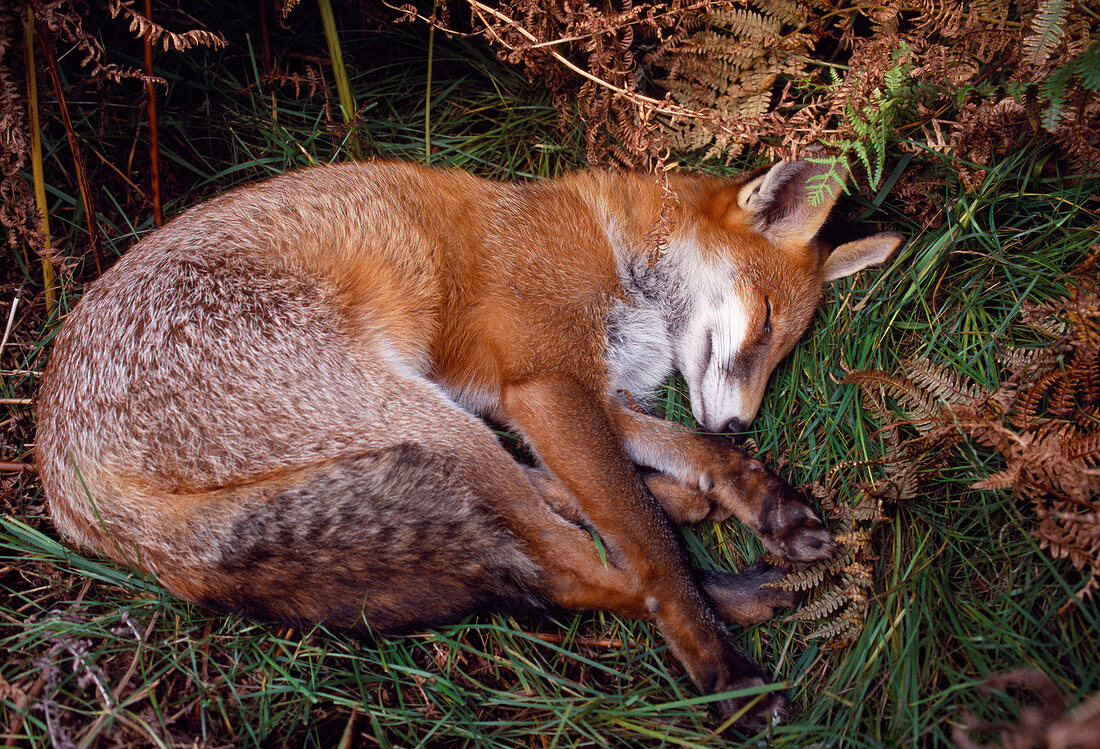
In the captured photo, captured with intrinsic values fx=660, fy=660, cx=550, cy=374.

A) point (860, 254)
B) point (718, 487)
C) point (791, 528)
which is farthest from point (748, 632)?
point (860, 254)

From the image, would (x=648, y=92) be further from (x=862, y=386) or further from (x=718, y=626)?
(x=718, y=626)

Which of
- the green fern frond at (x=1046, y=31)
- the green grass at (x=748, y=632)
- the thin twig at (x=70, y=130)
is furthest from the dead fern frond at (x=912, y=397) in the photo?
the thin twig at (x=70, y=130)

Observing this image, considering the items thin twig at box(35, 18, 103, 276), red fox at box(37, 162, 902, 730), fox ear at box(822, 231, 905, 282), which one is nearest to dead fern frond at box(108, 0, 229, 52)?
thin twig at box(35, 18, 103, 276)

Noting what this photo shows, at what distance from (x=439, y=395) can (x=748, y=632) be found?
5.05ft

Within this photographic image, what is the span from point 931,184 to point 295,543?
297 centimetres

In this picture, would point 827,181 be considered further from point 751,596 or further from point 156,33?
point 156,33

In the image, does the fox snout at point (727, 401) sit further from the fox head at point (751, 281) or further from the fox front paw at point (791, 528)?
the fox front paw at point (791, 528)

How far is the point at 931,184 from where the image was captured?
292 centimetres

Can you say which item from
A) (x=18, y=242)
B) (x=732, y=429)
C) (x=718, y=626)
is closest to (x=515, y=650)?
(x=718, y=626)

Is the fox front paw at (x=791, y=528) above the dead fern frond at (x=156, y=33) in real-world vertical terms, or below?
below

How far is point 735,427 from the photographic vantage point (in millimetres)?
2977

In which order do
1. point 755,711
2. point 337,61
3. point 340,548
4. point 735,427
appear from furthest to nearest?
1. point 337,61
2. point 735,427
3. point 755,711
4. point 340,548

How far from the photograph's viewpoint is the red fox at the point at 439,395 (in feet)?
7.16

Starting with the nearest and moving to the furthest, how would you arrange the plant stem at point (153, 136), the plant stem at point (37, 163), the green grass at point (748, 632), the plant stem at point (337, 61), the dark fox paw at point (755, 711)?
the green grass at point (748, 632), the dark fox paw at point (755, 711), the plant stem at point (37, 163), the plant stem at point (153, 136), the plant stem at point (337, 61)
